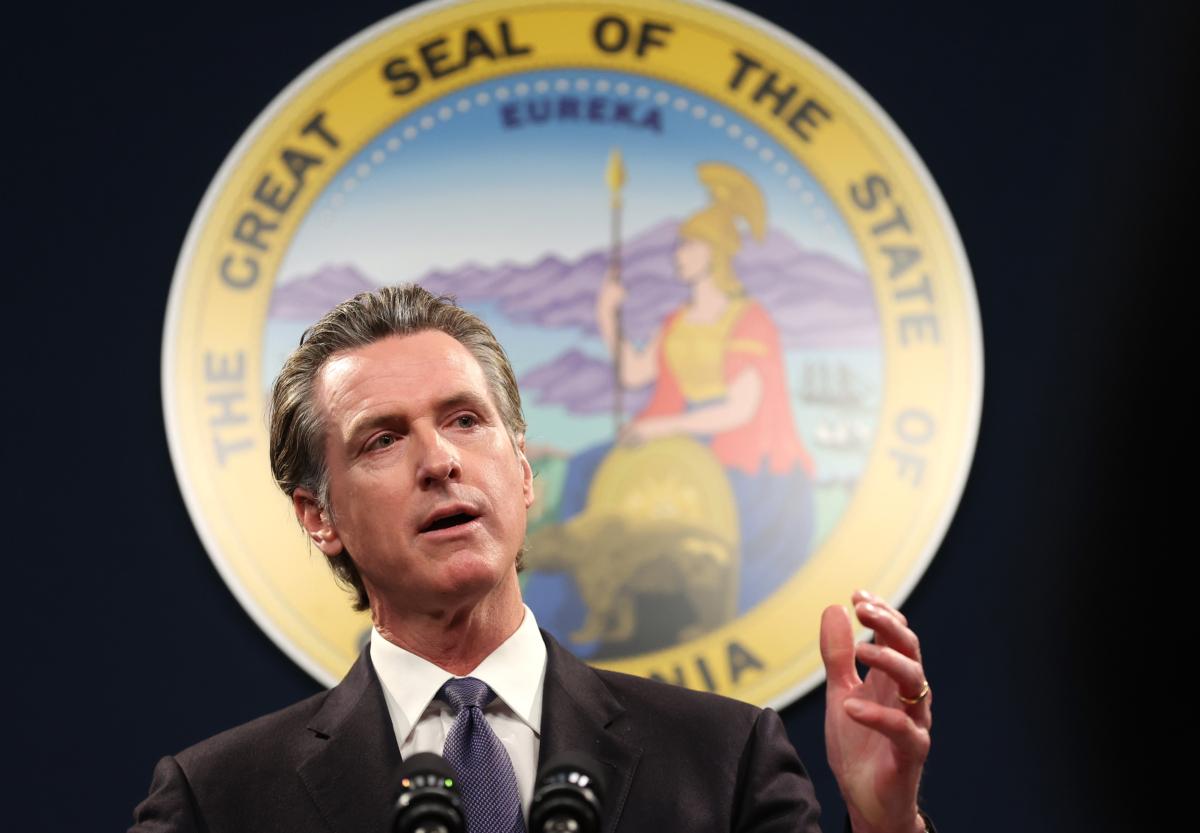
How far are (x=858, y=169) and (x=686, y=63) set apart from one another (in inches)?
15.3

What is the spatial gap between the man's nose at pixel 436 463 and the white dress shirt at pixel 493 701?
22 centimetres

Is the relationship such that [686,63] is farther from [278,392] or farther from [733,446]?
[278,392]

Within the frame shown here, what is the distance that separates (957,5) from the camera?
3.08 metres

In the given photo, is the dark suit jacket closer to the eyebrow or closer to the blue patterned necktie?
the blue patterned necktie

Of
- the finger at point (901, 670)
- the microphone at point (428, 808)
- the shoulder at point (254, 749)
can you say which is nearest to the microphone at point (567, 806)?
the microphone at point (428, 808)

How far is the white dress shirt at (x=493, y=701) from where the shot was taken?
70.5 inches

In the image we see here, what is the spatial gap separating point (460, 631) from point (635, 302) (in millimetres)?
1192

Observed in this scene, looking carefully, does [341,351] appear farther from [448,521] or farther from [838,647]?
[838,647]

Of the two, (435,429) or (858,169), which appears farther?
(858,169)

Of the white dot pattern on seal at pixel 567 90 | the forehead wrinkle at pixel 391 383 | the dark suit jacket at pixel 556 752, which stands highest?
the white dot pattern on seal at pixel 567 90

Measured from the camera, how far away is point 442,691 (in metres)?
1.81

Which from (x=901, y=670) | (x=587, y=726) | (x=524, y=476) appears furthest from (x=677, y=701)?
(x=901, y=670)

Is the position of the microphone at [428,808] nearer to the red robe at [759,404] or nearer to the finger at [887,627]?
the finger at [887,627]

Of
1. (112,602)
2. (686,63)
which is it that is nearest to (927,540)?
(686,63)
